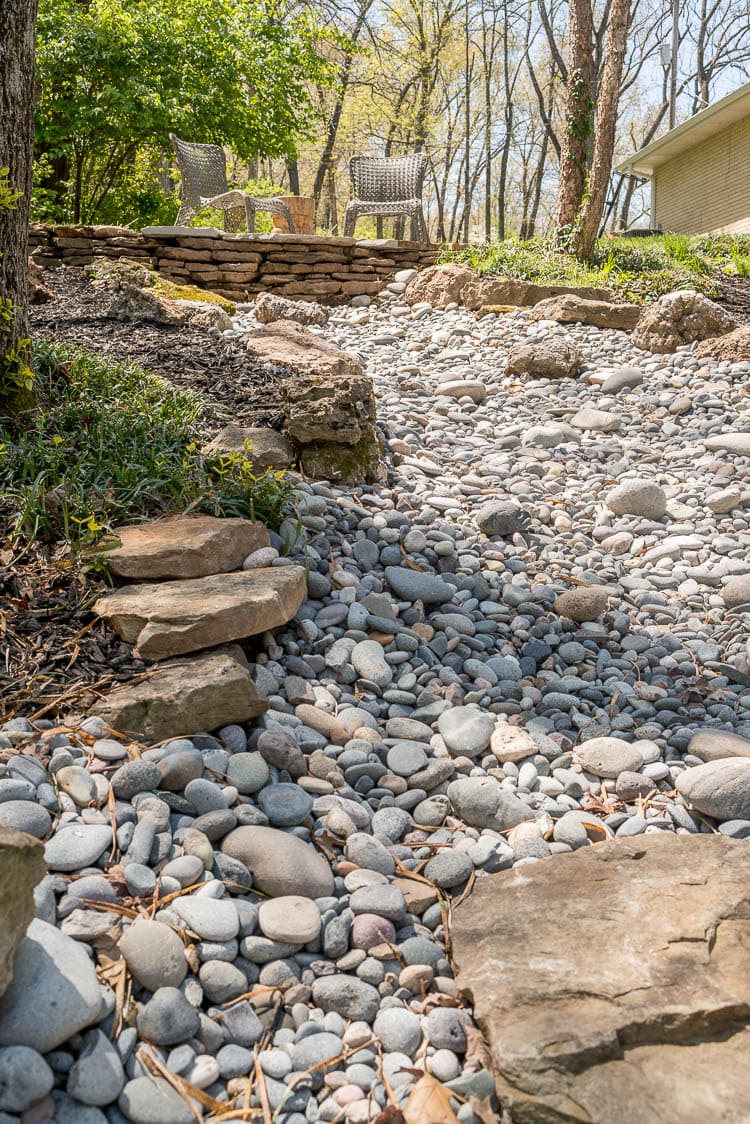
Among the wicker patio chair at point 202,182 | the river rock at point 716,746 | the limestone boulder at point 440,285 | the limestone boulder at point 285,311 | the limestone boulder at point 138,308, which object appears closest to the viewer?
the river rock at point 716,746

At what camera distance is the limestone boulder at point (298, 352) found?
4.09m

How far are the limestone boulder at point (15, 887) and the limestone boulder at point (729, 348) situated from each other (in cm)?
525

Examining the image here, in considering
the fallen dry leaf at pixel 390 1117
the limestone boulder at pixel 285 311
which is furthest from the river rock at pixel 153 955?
the limestone boulder at pixel 285 311

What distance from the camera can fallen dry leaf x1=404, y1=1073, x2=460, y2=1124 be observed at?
1.19 meters

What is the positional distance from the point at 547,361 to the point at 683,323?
3.89 feet

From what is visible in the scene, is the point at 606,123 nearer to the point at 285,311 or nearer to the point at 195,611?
the point at 285,311

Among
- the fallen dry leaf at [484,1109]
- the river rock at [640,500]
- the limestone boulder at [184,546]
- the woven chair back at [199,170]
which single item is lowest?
the fallen dry leaf at [484,1109]

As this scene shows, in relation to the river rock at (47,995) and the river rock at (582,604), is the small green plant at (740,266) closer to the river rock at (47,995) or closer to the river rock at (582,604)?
the river rock at (582,604)

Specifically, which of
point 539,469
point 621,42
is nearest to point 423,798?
A: point 539,469

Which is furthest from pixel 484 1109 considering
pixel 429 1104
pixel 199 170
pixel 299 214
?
pixel 299 214

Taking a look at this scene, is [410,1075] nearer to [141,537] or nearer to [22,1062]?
[22,1062]

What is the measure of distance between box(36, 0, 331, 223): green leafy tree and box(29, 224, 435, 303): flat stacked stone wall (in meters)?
2.71

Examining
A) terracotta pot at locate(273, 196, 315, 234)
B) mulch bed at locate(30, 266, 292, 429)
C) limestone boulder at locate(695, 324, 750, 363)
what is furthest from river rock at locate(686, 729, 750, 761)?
terracotta pot at locate(273, 196, 315, 234)

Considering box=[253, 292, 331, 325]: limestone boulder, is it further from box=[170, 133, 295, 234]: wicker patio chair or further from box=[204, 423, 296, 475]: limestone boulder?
box=[204, 423, 296, 475]: limestone boulder
